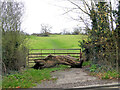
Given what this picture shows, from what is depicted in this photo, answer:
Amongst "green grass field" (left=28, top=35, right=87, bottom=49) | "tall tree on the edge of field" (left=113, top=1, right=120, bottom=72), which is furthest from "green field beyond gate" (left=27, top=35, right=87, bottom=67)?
"tall tree on the edge of field" (left=113, top=1, right=120, bottom=72)

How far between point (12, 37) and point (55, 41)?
100 inches

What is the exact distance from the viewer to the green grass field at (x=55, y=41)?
8824 mm

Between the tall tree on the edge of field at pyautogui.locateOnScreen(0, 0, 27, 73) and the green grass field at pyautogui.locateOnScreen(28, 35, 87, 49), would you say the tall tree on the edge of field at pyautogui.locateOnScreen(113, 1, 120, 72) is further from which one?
the tall tree on the edge of field at pyautogui.locateOnScreen(0, 0, 27, 73)

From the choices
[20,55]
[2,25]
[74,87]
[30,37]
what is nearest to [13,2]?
[2,25]

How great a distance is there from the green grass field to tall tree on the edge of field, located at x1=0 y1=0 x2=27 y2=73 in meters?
1.10

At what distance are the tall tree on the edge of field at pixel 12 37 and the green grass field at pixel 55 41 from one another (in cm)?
110

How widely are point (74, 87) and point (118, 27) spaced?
3851 millimetres

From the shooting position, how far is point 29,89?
5027 millimetres

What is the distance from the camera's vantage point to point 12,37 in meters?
7.34

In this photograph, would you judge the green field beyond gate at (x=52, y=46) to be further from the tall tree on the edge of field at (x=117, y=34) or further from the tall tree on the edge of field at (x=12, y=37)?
the tall tree on the edge of field at (x=117, y=34)

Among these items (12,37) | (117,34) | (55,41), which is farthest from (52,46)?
(117,34)

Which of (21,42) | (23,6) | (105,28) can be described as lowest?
(21,42)

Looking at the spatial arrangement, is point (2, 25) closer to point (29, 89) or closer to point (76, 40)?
point (29, 89)

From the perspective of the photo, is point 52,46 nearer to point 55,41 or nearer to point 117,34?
point 55,41
